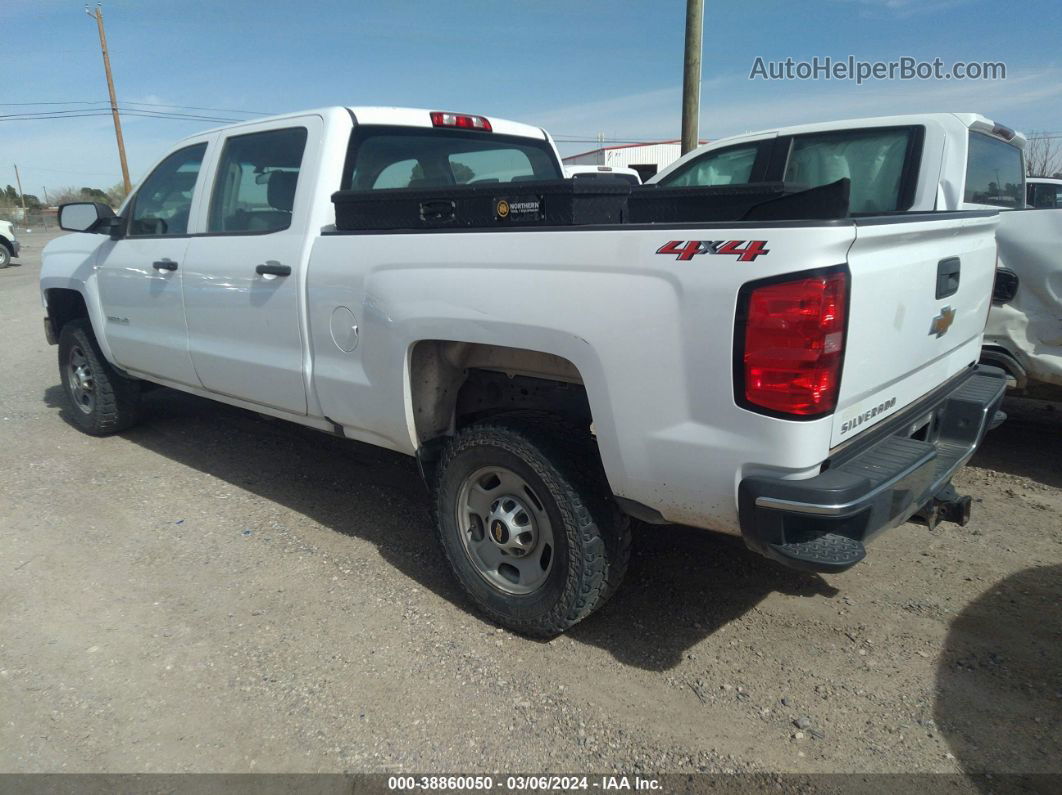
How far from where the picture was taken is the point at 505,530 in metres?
3.03

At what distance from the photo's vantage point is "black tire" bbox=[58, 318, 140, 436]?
5543mm

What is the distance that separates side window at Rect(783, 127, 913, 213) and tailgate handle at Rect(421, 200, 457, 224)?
230cm

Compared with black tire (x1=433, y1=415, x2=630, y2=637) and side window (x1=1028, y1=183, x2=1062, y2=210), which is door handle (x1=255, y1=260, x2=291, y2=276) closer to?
black tire (x1=433, y1=415, x2=630, y2=637)

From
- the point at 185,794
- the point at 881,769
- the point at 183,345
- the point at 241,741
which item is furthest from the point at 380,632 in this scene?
the point at 183,345

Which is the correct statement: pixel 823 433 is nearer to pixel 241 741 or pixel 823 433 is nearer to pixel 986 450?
pixel 241 741

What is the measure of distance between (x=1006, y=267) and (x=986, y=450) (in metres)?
1.32

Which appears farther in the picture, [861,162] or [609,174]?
[861,162]

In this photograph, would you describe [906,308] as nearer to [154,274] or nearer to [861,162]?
[861,162]

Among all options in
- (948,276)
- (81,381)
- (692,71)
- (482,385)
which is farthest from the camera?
(692,71)

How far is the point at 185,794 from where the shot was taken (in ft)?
7.70

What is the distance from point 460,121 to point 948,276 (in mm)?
2642

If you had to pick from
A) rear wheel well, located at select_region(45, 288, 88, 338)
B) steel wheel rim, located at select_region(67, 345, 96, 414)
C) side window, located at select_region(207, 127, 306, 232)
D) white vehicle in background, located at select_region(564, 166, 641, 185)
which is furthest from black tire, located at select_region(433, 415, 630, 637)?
rear wheel well, located at select_region(45, 288, 88, 338)

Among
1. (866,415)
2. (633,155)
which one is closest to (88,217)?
(866,415)

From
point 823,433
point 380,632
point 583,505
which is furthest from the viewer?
point 380,632
